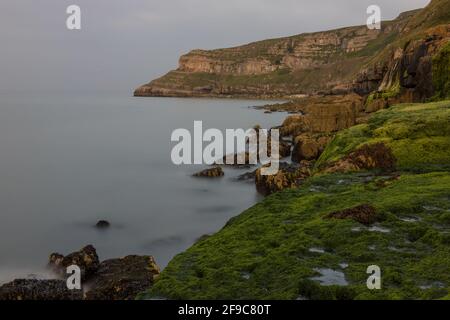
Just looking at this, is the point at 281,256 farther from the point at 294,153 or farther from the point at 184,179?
the point at 294,153

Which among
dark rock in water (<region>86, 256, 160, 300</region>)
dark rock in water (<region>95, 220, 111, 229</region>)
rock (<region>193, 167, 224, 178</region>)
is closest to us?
dark rock in water (<region>86, 256, 160, 300</region>)

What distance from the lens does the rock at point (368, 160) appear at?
2077 centimetres

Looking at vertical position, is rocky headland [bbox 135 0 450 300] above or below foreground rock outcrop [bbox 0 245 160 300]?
above

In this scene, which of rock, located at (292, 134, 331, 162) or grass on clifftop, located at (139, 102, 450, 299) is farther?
rock, located at (292, 134, 331, 162)

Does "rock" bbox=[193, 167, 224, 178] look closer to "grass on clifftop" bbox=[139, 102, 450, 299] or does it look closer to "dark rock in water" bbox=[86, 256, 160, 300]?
"dark rock in water" bbox=[86, 256, 160, 300]

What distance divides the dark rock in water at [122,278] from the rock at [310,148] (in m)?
29.6

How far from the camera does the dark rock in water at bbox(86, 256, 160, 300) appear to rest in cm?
1622

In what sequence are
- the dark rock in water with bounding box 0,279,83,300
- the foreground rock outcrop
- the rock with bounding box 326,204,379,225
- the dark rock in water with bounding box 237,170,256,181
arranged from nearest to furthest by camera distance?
the rock with bounding box 326,204,379,225, the dark rock in water with bounding box 0,279,83,300, the foreground rock outcrop, the dark rock in water with bounding box 237,170,256,181

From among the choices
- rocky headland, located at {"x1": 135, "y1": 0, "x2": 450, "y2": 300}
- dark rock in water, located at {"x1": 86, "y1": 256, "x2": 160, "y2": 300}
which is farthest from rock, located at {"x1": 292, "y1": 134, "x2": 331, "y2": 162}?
dark rock in water, located at {"x1": 86, "y1": 256, "x2": 160, "y2": 300}

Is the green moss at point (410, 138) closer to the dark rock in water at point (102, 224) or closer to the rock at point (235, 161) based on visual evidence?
the dark rock in water at point (102, 224)

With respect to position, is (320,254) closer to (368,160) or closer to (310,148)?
(368,160)

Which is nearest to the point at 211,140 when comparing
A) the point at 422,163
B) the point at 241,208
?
the point at 241,208
